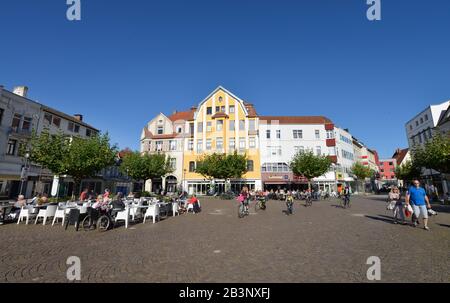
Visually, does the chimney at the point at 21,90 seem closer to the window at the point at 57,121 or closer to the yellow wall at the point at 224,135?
the window at the point at 57,121

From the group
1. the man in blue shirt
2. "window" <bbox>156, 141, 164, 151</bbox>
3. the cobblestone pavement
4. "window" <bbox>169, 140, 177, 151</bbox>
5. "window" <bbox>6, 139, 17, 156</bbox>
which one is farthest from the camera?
"window" <bbox>156, 141, 164, 151</bbox>

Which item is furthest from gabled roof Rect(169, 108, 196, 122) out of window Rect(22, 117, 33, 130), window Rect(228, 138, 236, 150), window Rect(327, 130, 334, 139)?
window Rect(327, 130, 334, 139)

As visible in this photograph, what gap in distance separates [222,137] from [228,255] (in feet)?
123

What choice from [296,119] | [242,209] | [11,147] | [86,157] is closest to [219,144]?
[296,119]

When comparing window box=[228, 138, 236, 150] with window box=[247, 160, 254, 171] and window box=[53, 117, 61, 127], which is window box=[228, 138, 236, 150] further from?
window box=[53, 117, 61, 127]

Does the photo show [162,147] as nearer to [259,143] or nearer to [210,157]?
[210,157]

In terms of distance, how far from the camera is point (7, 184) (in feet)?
86.3

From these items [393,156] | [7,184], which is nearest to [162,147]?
[7,184]

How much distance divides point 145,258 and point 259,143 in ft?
124

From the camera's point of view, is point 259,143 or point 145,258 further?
point 259,143

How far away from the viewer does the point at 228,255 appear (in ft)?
20.3

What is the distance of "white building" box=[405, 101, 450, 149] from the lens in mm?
37406

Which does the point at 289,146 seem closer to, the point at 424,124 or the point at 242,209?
the point at 424,124

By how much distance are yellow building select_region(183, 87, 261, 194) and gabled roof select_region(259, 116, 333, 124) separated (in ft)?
10.3
